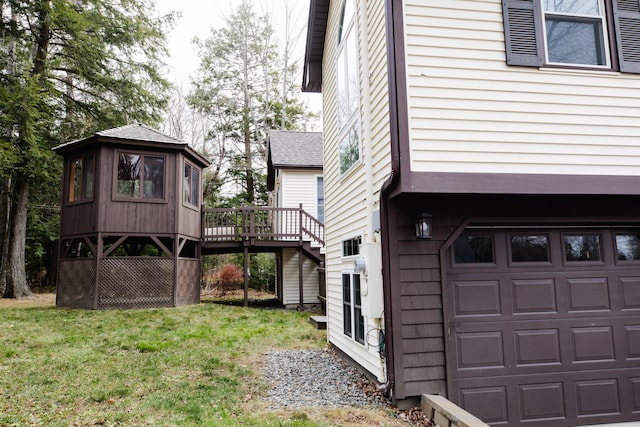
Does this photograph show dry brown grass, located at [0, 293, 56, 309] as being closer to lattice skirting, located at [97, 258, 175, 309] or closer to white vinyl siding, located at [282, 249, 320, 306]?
lattice skirting, located at [97, 258, 175, 309]

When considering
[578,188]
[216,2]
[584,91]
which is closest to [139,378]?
[578,188]

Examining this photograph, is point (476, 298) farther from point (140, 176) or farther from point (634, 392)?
Result: point (140, 176)

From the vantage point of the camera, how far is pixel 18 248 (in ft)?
47.2

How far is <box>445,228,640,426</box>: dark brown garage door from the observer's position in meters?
4.47

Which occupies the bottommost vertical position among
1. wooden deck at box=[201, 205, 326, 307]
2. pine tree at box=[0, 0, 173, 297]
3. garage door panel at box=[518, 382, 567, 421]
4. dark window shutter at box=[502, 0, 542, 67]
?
garage door panel at box=[518, 382, 567, 421]

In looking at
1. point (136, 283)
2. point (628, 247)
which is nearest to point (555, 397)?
point (628, 247)

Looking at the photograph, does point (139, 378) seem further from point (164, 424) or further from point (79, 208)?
point (79, 208)

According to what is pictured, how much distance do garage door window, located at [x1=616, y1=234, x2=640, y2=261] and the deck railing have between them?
30.4ft

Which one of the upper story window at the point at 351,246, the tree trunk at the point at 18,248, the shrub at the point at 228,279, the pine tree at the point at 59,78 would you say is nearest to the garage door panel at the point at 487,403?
the upper story window at the point at 351,246

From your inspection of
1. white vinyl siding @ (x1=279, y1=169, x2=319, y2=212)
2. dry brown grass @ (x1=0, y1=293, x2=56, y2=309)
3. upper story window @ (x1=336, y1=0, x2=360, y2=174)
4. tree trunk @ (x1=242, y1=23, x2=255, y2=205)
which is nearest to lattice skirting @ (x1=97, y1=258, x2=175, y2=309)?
dry brown grass @ (x1=0, y1=293, x2=56, y2=309)

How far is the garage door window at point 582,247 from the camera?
484 cm

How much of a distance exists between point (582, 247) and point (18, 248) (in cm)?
1595

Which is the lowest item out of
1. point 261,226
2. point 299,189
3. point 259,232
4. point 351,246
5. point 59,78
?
point 351,246

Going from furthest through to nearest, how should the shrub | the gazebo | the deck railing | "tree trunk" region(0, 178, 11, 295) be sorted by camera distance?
the shrub, "tree trunk" region(0, 178, 11, 295), the deck railing, the gazebo
